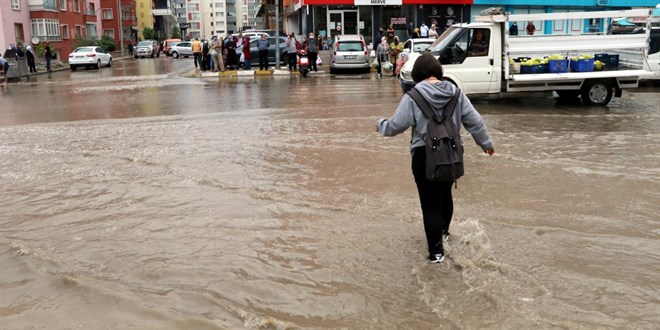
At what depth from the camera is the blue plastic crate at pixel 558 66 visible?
13422mm

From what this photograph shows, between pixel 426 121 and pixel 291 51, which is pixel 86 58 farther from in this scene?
pixel 426 121

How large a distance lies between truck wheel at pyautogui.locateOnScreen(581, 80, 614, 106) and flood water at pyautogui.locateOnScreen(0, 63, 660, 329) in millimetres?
2589

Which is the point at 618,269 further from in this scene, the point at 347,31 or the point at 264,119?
the point at 347,31

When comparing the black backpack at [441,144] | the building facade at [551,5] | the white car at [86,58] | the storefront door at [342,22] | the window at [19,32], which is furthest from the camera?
the window at [19,32]

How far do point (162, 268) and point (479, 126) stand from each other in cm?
274

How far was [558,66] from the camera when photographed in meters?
13.5

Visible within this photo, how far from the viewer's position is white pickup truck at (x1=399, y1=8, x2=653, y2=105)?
529 inches

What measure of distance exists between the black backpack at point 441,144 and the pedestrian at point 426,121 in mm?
45

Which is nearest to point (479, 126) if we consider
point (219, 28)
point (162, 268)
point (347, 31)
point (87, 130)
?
point (162, 268)

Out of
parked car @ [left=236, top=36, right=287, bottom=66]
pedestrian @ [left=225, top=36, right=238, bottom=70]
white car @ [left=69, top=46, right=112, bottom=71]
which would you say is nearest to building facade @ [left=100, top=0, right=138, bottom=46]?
white car @ [left=69, top=46, right=112, bottom=71]

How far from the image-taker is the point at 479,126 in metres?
4.57

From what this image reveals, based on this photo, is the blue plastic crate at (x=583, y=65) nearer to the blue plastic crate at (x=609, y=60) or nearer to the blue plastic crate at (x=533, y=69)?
the blue plastic crate at (x=609, y=60)

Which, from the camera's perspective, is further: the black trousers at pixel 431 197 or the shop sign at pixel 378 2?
the shop sign at pixel 378 2

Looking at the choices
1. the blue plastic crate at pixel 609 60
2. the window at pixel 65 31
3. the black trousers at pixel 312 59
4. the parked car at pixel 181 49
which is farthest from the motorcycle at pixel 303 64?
the window at pixel 65 31
